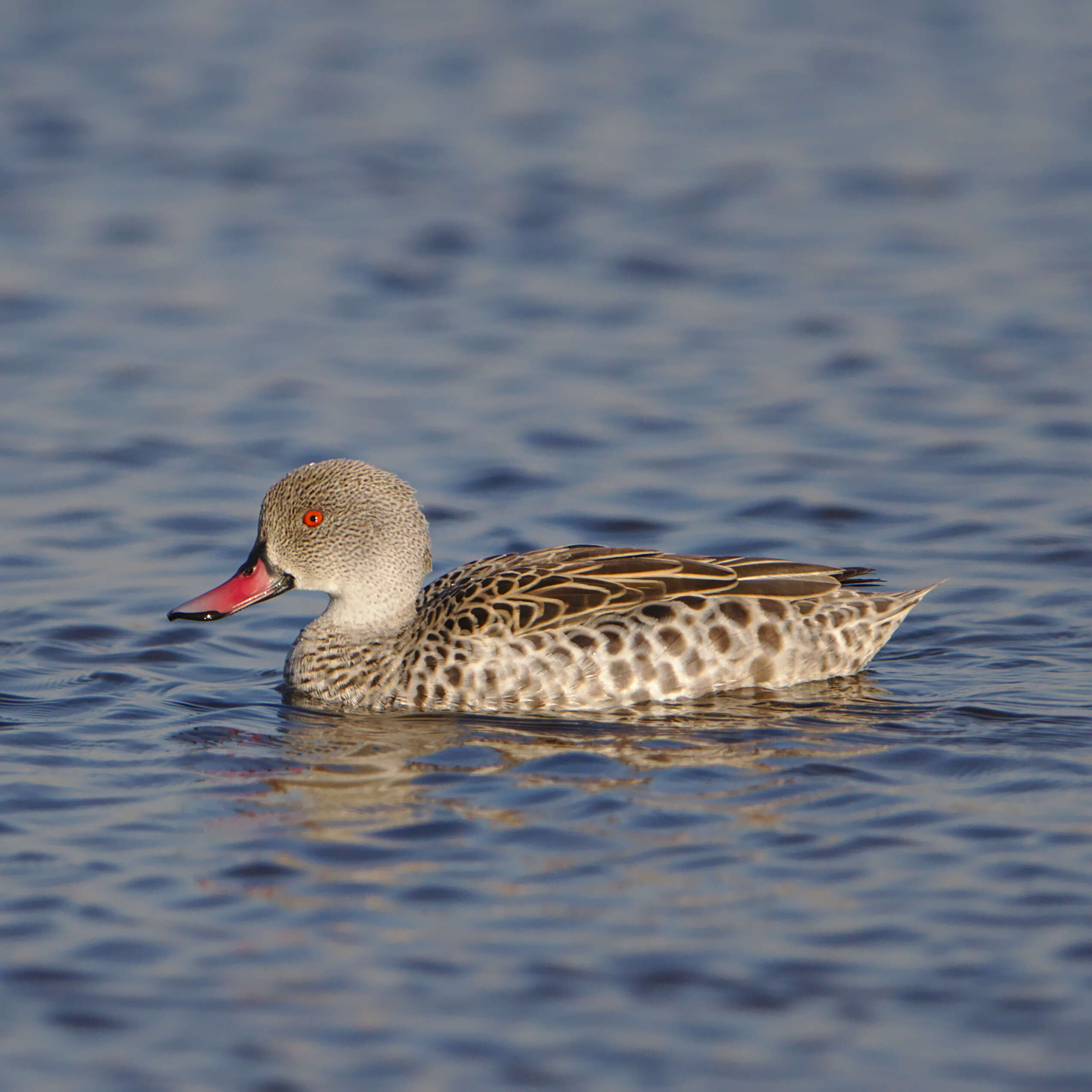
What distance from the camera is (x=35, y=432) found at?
1240 cm

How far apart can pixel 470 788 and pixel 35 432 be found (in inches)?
236

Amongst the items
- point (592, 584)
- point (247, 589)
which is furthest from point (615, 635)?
point (247, 589)

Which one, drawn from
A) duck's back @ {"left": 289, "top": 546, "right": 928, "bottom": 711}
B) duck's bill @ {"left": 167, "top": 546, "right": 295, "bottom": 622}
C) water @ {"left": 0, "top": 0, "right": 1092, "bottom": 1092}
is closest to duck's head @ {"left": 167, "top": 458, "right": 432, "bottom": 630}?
duck's bill @ {"left": 167, "top": 546, "right": 295, "bottom": 622}

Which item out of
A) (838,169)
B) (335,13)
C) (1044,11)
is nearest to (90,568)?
(838,169)

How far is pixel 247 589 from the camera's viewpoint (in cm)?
902

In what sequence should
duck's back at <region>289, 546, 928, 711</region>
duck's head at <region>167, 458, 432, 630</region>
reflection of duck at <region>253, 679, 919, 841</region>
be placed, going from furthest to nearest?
1. duck's head at <region>167, 458, 432, 630</region>
2. duck's back at <region>289, 546, 928, 711</region>
3. reflection of duck at <region>253, 679, 919, 841</region>

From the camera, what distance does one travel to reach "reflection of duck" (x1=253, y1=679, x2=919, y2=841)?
7422mm

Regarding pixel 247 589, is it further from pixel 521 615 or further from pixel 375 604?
pixel 521 615

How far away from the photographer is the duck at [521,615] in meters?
8.50

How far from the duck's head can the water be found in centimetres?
51

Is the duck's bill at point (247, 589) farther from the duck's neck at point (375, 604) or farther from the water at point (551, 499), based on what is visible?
the water at point (551, 499)

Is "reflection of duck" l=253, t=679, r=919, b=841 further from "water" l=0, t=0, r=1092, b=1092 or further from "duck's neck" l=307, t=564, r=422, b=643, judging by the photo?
"duck's neck" l=307, t=564, r=422, b=643

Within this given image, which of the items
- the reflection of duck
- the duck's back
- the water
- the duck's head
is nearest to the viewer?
the water

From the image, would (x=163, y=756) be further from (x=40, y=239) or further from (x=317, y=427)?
(x=40, y=239)
